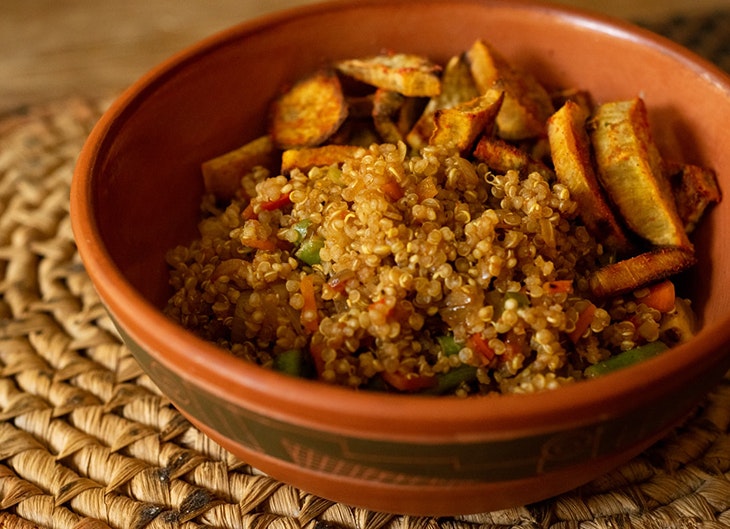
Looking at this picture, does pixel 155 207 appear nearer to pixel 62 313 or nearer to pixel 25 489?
pixel 62 313

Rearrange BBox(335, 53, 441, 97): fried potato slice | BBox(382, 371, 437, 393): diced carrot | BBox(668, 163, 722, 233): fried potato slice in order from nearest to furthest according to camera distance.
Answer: BBox(382, 371, 437, 393): diced carrot → BBox(668, 163, 722, 233): fried potato slice → BBox(335, 53, 441, 97): fried potato slice

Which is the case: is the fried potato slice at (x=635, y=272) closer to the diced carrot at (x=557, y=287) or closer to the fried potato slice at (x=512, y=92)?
the diced carrot at (x=557, y=287)

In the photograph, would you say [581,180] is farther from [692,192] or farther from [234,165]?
[234,165]

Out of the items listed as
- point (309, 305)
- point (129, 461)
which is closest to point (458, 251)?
point (309, 305)

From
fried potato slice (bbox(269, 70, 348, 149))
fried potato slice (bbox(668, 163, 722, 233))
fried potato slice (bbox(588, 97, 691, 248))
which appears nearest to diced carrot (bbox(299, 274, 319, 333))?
fried potato slice (bbox(269, 70, 348, 149))

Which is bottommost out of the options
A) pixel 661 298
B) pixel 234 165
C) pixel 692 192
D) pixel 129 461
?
pixel 129 461

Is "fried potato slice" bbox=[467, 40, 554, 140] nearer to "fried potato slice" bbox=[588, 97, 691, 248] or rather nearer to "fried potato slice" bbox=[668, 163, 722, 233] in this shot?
"fried potato slice" bbox=[588, 97, 691, 248]
